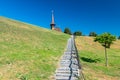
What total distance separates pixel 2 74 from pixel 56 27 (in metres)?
90.7

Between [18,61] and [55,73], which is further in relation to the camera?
[18,61]

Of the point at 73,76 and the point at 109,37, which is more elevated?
the point at 109,37

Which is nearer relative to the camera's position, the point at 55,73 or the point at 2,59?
the point at 55,73

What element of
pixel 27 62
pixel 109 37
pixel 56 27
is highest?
pixel 56 27

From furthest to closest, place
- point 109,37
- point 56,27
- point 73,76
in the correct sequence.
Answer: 1. point 56,27
2. point 109,37
3. point 73,76

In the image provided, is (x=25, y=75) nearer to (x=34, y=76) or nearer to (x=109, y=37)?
(x=34, y=76)

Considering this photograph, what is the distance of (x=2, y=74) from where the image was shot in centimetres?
1585

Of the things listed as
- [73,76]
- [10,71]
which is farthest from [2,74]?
[73,76]

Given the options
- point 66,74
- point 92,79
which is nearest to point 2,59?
point 66,74

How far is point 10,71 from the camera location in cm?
1669

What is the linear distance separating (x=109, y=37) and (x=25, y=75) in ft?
67.1

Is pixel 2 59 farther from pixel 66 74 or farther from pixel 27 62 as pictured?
pixel 66 74

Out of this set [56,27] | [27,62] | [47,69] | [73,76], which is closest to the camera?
[73,76]

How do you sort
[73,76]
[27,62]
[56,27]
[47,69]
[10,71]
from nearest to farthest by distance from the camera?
[73,76]
[10,71]
[47,69]
[27,62]
[56,27]
